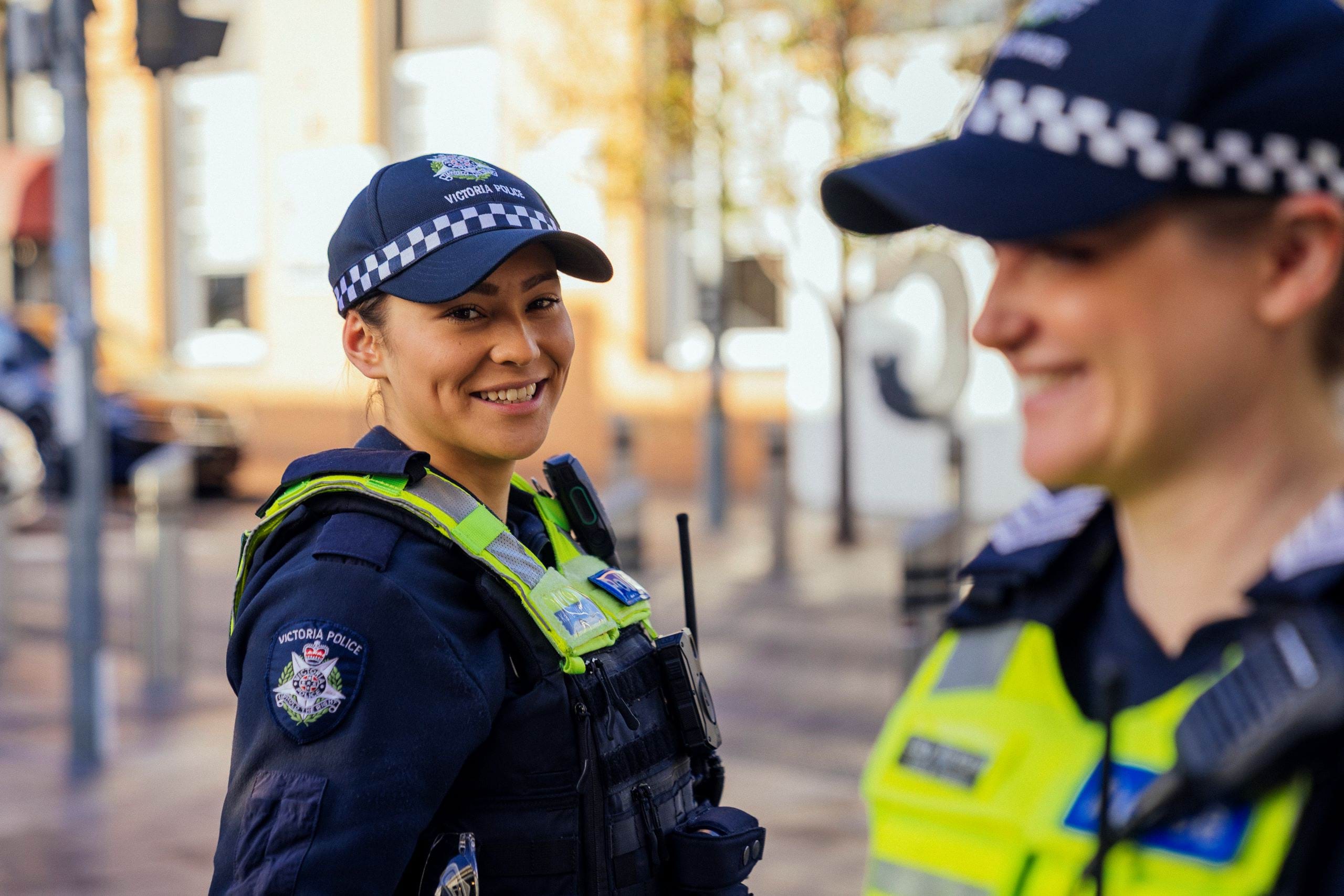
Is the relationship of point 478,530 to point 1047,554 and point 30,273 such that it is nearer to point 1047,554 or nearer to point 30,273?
point 1047,554

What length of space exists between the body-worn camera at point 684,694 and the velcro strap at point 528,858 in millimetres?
328

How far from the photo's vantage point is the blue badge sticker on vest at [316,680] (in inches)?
73.8

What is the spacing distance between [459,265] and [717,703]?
5.56 meters

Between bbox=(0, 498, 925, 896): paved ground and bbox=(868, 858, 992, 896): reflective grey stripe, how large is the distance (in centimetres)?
391

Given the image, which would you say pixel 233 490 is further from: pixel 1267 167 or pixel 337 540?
pixel 1267 167

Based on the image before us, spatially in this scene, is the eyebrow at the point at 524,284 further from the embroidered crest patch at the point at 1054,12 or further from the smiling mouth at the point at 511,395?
the embroidered crest patch at the point at 1054,12

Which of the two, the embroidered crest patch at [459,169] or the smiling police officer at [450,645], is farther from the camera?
the embroidered crest patch at [459,169]

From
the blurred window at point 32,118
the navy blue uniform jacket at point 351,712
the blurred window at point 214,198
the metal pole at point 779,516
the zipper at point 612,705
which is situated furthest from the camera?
the blurred window at point 32,118

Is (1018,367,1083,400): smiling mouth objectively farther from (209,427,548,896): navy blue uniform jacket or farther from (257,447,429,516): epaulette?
(257,447,429,516): epaulette

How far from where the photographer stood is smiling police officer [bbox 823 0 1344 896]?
104 cm

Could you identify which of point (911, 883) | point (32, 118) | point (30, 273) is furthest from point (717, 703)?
point (32, 118)

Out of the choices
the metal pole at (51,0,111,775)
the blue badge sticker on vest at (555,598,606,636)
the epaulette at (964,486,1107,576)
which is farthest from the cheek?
the metal pole at (51,0,111,775)

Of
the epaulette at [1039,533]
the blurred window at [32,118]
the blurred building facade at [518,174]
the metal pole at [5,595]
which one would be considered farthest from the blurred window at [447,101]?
the epaulette at [1039,533]

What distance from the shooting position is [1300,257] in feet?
3.61
